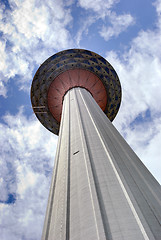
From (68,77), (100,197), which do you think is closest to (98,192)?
(100,197)

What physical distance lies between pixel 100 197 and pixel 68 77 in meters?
14.0

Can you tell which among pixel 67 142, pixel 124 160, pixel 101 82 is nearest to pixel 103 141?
pixel 124 160

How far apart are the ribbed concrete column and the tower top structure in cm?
1080

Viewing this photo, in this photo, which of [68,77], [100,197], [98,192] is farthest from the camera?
[68,77]

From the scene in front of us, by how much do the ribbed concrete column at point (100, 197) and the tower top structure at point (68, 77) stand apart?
10.8 m

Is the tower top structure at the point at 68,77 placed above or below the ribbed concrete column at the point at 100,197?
above

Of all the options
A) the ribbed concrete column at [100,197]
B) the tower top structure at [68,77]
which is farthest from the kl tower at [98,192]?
the tower top structure at [68,77]

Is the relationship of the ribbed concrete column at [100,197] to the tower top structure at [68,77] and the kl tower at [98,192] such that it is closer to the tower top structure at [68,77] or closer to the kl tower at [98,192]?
the kl tower at [98,192]

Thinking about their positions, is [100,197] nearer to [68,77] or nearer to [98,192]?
[98,192]

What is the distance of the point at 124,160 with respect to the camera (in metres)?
5.44

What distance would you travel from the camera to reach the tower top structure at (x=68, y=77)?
16.8 meters

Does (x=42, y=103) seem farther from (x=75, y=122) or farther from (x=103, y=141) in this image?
(x=103, y=141)

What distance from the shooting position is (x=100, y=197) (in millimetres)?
3912

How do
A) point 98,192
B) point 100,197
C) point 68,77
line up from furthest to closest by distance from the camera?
point 68,77 < point 98,192 < point 100,197
